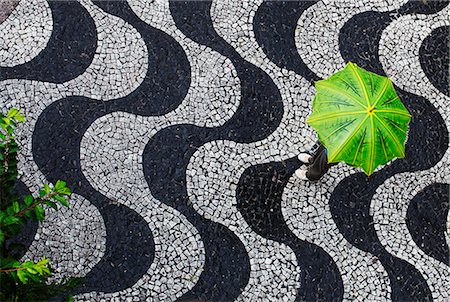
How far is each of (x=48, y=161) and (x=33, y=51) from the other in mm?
794

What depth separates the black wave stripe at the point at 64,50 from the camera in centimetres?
425

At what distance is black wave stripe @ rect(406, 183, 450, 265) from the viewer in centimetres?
415

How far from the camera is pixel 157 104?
427cm

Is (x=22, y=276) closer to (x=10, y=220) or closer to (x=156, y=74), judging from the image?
(x=10, y=220)

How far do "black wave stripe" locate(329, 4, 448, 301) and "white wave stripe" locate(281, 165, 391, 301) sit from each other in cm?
5

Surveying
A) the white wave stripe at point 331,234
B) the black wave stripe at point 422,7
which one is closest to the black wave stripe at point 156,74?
the white wave stripe at point 331,234

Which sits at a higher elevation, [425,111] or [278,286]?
[425,111]

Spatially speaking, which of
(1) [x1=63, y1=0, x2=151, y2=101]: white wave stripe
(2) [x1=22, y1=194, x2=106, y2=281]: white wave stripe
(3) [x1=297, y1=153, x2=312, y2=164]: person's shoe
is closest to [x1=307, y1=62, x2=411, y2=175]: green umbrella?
(3) [x1=297, y1=153, x2=312, y2=164]: person's shoe

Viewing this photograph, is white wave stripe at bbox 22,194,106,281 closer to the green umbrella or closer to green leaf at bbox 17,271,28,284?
green leaf at bbox 17,271,28,284

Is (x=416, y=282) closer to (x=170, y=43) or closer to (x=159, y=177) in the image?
(x=159, y=177)

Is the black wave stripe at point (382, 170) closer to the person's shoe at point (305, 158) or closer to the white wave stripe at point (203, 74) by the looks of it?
the person's shoe at point (305, 158)

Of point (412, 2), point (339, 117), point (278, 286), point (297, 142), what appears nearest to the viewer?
point (339, 117)

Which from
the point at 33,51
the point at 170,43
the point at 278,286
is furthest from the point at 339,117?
the point at 33,51

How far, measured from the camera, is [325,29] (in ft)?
14.7
